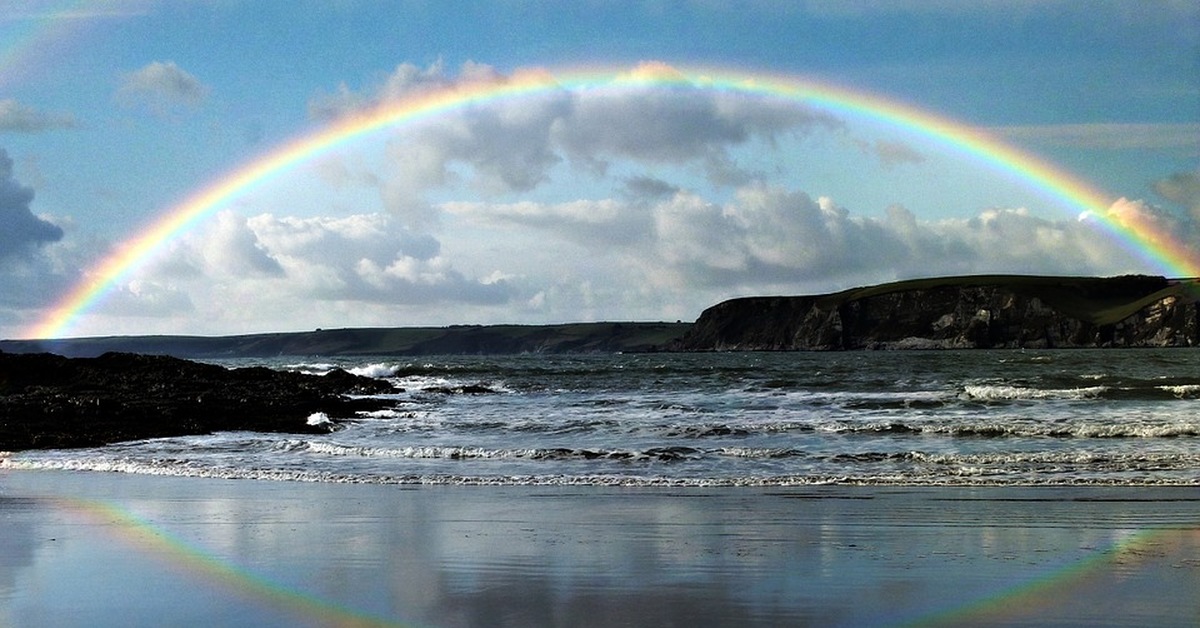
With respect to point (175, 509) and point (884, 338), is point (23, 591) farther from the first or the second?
point (884, 338)

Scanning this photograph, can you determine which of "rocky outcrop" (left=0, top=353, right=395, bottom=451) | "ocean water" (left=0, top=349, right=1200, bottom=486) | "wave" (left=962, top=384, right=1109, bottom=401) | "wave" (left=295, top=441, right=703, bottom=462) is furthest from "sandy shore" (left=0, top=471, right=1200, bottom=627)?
"wave" (left=962, top=384, right=1109, bottom=401)

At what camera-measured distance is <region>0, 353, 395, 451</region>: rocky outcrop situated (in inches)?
980

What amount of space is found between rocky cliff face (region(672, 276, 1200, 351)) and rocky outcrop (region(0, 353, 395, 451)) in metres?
140

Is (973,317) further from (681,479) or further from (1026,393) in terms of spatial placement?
(681,479)

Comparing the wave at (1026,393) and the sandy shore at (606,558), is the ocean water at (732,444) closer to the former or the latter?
the wave at (1026,393)

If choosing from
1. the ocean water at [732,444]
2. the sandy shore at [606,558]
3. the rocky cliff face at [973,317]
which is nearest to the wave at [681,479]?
the ocean water at [732,444]

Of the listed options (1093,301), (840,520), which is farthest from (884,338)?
(840,520)

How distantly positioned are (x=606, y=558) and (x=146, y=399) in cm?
2642

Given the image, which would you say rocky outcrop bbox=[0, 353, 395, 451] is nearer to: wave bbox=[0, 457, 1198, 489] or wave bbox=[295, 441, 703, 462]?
wave bbox=[295, 441, 703, 462]

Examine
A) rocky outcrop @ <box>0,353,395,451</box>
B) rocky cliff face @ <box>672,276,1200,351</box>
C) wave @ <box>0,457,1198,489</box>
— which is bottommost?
wave @ <box>0,457,1198,489</box>

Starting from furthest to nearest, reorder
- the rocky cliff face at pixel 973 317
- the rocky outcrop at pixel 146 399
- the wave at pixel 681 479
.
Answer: the rocky cliff face at pixel 973 317
the rocky outcrop at pixel 146 399
the wave at pixel 681 479

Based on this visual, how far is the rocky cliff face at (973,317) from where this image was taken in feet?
517

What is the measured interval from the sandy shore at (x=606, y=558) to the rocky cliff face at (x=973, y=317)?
15646 cm

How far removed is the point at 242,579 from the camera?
898 cm
